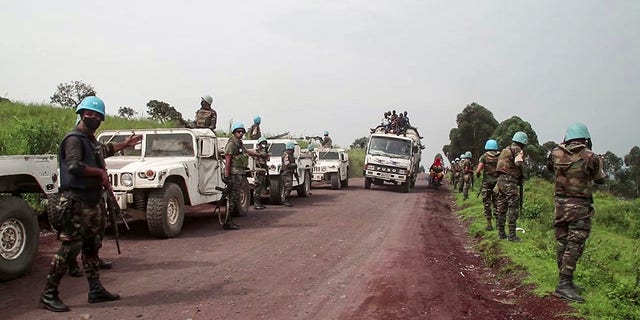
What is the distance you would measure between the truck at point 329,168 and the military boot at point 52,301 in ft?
53.3

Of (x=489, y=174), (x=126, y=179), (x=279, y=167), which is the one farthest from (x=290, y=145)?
(x=126, y=179)

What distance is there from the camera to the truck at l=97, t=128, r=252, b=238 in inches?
332

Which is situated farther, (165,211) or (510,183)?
(510,183)

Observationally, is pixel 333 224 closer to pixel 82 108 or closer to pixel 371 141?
pixel 82 108

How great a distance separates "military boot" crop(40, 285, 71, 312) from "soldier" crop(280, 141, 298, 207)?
950 cm

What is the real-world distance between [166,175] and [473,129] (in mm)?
Answer: 33836

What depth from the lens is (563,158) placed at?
6195mm

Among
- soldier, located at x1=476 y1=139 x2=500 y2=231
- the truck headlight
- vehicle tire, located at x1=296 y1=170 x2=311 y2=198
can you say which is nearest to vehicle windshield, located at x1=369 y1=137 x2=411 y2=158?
vehicle tire, located at x1=296 y1=170 x2=311 y2=198

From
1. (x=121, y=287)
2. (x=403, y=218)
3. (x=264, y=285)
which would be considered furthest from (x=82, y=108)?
(x=403, y=218)

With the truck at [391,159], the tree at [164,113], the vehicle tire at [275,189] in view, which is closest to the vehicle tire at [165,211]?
the vehicle tire at [275,189]

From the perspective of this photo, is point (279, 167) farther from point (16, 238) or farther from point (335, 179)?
point (16, 238)

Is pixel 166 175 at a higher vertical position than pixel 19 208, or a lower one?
higher

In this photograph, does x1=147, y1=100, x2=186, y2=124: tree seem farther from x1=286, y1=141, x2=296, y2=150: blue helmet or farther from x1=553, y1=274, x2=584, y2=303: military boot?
x1=553, y1=274, x2=584, y2=303: military boot

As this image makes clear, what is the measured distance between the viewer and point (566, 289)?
5.81m
